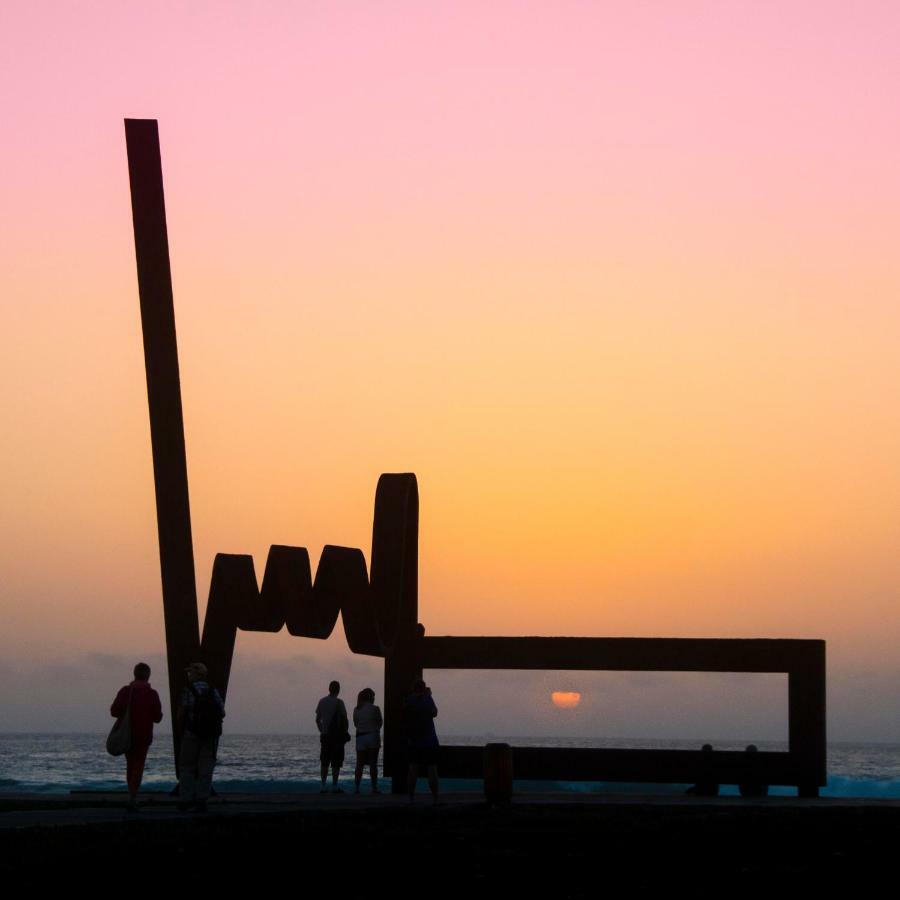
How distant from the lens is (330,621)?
71.7ft

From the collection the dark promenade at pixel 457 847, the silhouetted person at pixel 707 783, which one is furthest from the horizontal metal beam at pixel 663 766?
the dark promenade at pixel 457 847

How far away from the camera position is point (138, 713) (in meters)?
17.2

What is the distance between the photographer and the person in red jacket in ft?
56.5

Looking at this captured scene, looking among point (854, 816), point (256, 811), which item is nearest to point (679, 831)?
point (854, 816)

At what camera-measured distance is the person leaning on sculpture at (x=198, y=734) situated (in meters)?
17.5

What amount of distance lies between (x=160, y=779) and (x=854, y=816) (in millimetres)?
64548

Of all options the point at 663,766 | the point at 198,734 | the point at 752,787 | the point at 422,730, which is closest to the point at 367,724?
the point at 422,730

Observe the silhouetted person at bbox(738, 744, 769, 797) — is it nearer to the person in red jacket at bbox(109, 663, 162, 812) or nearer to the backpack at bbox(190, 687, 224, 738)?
the backpack at bbox(190, 687, 224, 738)

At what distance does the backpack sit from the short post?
137 inches

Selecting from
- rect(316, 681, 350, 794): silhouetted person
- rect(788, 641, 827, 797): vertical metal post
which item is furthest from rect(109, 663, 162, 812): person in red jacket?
rect(788, 641, 827, 797): vertical metal post

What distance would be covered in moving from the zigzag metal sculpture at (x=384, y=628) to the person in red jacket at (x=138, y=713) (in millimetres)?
2785

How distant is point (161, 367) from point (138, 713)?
5.54m

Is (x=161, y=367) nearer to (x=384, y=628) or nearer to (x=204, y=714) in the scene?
(x=384, y=628)

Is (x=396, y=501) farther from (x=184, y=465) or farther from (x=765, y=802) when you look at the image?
(x=765, y=802)
